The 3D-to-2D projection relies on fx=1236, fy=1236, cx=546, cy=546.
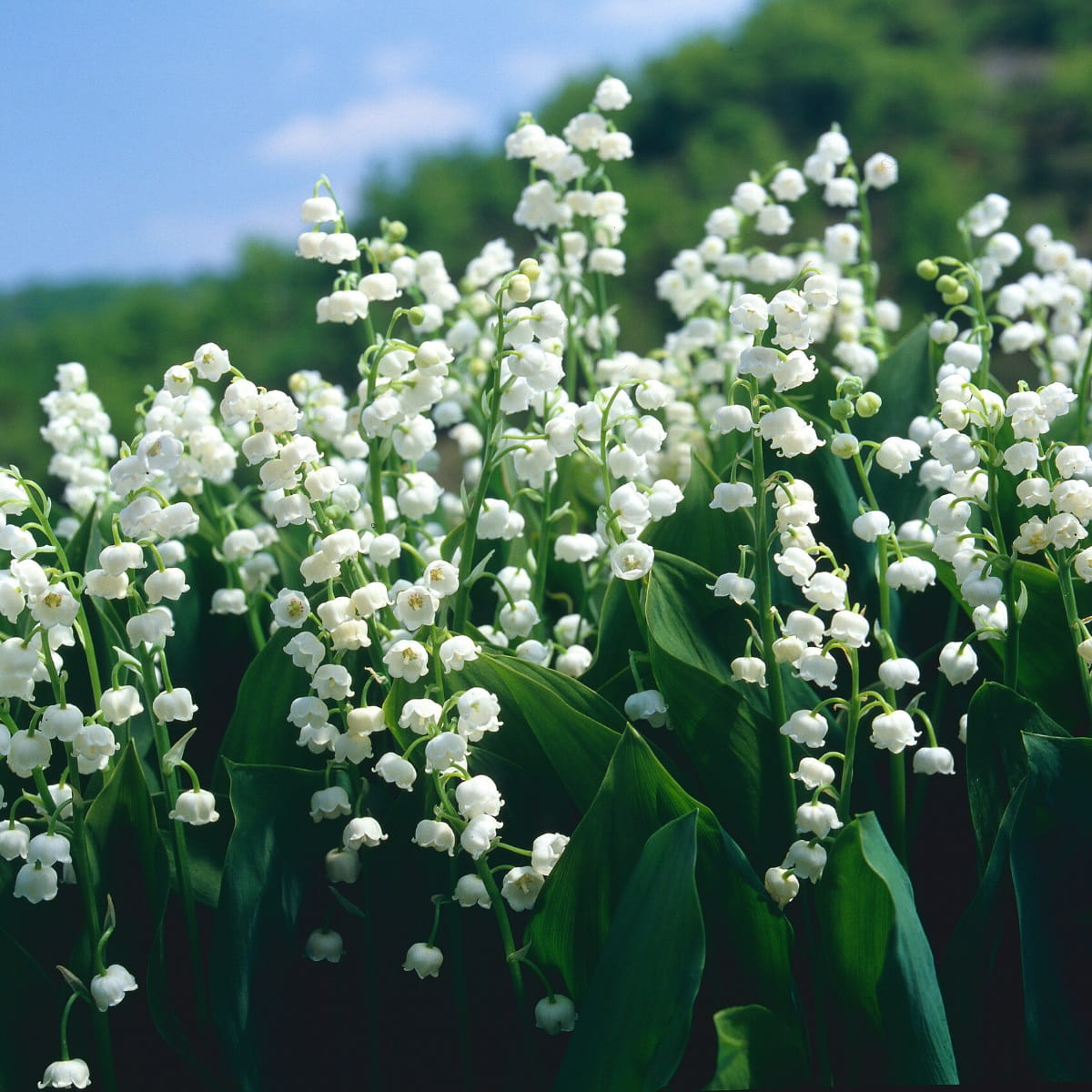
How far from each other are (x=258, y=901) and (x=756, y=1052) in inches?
15.6

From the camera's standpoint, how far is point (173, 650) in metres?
1.29

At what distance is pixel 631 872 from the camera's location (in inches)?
35.2

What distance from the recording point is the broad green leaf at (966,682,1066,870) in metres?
0.94

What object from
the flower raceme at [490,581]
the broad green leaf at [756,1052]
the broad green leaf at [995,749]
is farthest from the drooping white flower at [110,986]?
the broad green leaf at [995,749]

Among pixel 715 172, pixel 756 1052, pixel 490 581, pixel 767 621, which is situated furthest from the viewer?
pixel 715 172

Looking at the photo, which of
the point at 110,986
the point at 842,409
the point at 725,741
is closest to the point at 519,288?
the point at 842,409

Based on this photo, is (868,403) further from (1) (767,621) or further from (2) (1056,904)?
(2) (1056,904)

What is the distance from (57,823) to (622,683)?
0.48 metres

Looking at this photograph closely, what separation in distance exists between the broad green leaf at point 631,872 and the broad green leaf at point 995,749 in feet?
0.64

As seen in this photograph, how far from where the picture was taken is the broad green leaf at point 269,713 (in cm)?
109

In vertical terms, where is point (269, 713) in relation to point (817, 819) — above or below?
above

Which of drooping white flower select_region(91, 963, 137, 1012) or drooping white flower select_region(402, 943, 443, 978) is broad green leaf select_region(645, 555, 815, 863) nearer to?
drooping white flower select_region(402, 943, 443, 978)

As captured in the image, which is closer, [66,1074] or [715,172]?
[66,1074]

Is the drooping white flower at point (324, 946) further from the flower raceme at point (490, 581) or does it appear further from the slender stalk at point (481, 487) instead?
the slender stalk at point (481, 487)
